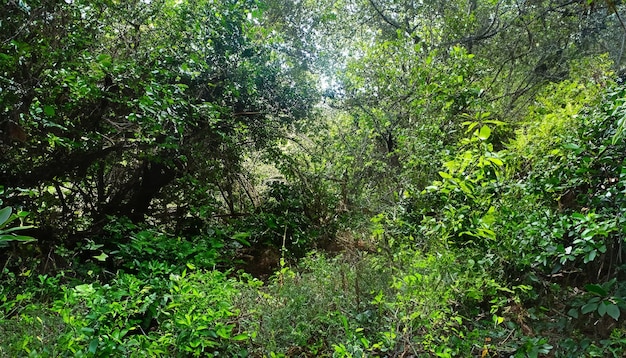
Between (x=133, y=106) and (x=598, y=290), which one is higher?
(x=133, y=106)

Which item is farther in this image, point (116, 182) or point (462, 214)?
point (116, 182)

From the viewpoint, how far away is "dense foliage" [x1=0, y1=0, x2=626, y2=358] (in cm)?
172

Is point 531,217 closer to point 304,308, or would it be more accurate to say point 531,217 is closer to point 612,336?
point 612,336

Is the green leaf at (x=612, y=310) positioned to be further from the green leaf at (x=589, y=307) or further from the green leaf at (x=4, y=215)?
the green leaf at (x=4, y=215)

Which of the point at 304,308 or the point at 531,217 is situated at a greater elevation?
the point at 531,217

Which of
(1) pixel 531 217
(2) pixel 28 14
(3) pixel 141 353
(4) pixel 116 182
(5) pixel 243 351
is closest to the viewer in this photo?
(3) pixel 141 353

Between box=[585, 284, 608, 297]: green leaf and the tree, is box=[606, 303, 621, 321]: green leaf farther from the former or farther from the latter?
the tree

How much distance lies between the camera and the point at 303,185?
169 inches

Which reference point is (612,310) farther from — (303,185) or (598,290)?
(303,185)

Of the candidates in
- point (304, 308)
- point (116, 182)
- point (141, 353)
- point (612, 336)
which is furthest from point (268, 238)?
point (612, 336)

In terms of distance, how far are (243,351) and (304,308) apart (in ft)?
1.44

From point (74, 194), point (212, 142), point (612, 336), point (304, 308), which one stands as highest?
point (212, 142)

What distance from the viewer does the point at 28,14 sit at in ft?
8.21

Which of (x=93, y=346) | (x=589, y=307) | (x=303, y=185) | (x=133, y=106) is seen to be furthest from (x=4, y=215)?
(x=303, y=185)
